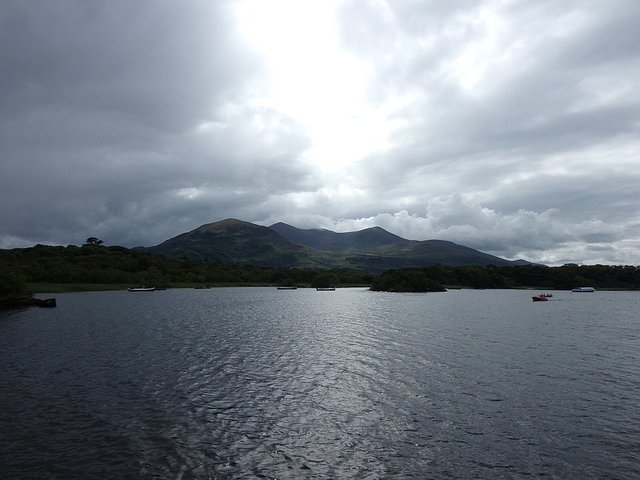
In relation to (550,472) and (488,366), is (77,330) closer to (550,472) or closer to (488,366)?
(488,366)

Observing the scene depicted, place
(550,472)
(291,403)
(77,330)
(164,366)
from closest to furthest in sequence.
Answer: (550,472), (291,403), (164,366), (77,330)

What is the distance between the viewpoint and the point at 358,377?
4175cm

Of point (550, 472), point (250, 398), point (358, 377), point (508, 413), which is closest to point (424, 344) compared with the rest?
point (358, 377)

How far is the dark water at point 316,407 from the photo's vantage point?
22016 millimetres

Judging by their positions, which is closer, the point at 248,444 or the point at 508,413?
Result: the point at 248,444

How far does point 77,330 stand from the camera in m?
72.9

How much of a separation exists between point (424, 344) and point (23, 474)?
169ft

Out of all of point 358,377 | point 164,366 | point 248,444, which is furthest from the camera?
point 164,366

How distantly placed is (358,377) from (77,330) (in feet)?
183

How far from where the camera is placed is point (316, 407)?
105 ft

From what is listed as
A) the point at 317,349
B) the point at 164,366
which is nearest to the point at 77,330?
the point at 164,366

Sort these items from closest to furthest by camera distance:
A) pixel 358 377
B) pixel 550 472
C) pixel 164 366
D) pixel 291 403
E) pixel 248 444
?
pixel 550 472 → pixel 248 444 → pixel 291 403 → pixel 358 377 → pixel 164 366

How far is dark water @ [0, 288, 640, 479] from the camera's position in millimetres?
22016

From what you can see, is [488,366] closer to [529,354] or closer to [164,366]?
[529,354]
